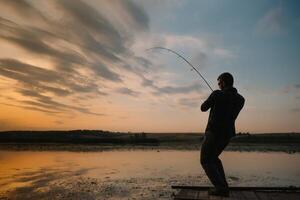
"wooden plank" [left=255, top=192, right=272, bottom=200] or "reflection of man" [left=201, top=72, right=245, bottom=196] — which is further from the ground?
"reflection of man" [left=201, top=72, right=245, bottom=196]

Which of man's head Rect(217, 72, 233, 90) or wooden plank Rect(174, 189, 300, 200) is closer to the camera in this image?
wooden plank Rect(174, 189, 300, 200)

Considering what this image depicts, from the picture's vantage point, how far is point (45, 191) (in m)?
11.9

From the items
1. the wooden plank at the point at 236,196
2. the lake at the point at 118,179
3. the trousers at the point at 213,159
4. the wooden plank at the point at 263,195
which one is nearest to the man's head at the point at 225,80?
the trousers at the point at 213,159

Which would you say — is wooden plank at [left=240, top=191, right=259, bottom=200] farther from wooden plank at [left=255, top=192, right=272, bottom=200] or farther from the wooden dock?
wooden plank at [left=255, top=192, right=272, bottom=200]

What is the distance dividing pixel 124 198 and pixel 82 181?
12.2ft

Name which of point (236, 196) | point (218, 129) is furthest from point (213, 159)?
point (236, 196)

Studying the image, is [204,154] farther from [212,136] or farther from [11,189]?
[11,189]

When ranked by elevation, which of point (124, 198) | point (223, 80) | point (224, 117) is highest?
point (223, 80)

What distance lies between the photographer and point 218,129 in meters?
6.80

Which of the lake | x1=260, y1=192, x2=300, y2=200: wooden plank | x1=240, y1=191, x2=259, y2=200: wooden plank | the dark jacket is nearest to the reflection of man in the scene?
the dark jacket

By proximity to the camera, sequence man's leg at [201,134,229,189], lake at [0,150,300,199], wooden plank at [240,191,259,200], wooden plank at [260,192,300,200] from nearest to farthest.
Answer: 1. man's leg at [201,134,229,189]
2. wooden plank at [240,191,259,200]
3. wooden plank at [260,192,300,200]
4. lake at [0,150,300,199]

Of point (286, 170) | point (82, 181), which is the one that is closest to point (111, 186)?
point (82, 181)

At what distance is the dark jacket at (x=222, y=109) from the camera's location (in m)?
6.74

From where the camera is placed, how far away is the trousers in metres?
6.71
